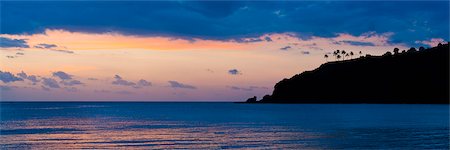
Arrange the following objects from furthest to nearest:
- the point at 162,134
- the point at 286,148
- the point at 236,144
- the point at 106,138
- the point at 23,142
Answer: the point at 162,134 → the point at 106,138 → the point at 23,142 → the point at 236,144 → the point at 286,148

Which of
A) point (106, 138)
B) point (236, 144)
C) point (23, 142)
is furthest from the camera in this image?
point (106, 138)

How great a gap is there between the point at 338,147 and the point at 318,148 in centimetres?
230

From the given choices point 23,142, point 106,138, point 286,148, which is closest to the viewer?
point 286,148

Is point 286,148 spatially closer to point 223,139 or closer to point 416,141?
point 223,139

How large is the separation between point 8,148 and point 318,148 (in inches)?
1183

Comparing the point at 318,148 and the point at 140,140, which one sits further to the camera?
the point at 140,140

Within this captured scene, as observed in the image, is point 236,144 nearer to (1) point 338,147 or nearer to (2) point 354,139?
(1) point 338,147

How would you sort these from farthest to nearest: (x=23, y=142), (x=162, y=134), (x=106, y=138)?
(x=162, y=134)
(x=106, y=138)
(x=23, y=142)

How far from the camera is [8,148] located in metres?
51.7

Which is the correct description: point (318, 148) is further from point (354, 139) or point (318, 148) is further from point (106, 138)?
point (106, 138)

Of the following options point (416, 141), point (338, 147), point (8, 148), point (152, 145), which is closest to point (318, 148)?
point (338, 147)

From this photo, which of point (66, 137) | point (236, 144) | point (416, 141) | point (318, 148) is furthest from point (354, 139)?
point (66, 137)

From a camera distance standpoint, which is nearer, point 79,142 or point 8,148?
point 8,148

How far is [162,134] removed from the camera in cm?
6969
